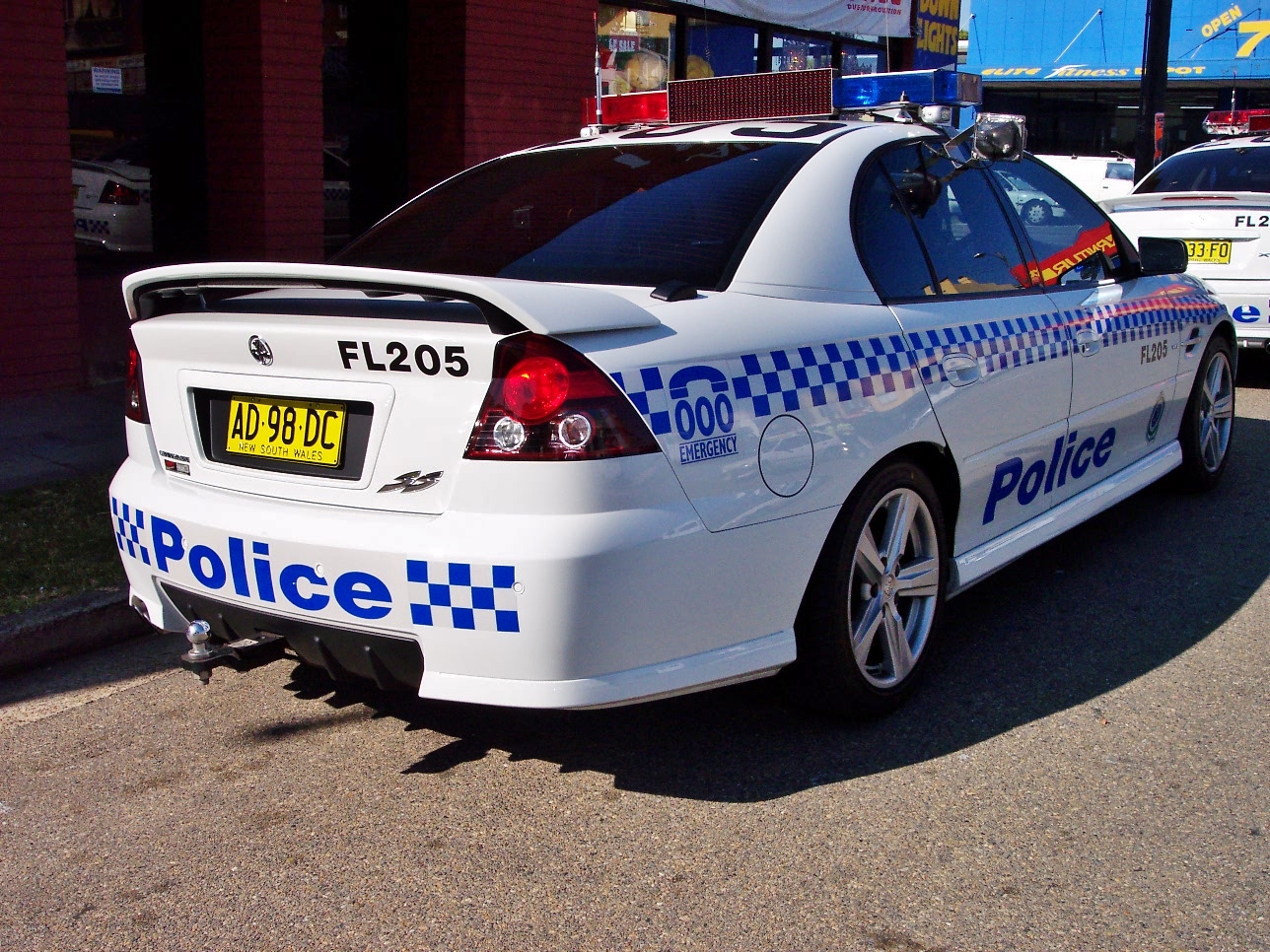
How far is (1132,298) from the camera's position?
4984 millimetres

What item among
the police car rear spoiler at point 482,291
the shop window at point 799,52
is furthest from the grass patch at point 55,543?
the shop window at point 799,52

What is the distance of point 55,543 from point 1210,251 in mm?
7112

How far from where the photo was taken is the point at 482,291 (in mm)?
2701

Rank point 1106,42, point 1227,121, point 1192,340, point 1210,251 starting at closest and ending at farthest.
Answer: point 1192,340
point 1210,251
point 1227,121
point 1106,42

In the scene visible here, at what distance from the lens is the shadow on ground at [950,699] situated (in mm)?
3355

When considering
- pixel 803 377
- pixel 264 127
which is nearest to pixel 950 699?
pixel 803 377

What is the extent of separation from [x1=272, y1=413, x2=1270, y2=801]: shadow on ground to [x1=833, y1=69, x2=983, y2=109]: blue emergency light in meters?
1.78

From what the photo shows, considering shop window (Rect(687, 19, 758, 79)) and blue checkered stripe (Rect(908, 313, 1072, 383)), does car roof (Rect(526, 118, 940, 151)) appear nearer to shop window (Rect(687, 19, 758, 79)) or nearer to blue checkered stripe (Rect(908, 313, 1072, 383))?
blue checkered stripe (Rect(908, 313, 1072, 383))

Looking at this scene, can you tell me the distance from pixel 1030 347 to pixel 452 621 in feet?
7.31

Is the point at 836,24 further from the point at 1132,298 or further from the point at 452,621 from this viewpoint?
the point at 452,621

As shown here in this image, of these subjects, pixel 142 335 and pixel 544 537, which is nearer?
pixel 544 537

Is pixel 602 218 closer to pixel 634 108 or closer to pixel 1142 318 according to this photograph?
pixel 634 108

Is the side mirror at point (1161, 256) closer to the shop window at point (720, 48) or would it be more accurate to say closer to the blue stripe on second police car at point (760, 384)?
the blue stripe on second police car at point (760, 384)

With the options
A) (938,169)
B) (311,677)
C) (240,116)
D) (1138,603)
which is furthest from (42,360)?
(1138,603)
